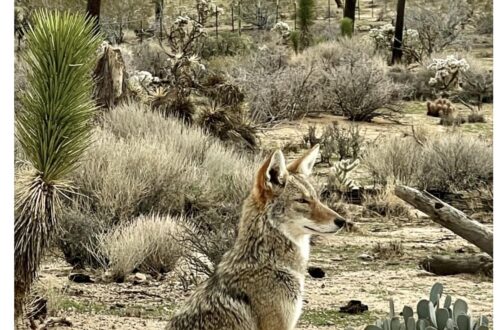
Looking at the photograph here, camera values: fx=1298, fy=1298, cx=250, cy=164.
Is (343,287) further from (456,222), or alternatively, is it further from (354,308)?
(456,222)

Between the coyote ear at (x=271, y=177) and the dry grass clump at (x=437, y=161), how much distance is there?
7.46ft

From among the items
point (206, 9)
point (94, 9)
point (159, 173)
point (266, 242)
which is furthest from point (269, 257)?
point (94, 9)

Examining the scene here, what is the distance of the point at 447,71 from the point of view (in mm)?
8977

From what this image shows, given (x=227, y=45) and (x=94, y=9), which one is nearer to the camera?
(x=94, y=9)

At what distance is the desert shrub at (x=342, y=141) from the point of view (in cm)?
837

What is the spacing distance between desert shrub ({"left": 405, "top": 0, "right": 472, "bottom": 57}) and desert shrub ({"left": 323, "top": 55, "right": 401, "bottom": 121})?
0.33 m

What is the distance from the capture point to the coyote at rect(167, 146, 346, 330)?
6238 millimetres

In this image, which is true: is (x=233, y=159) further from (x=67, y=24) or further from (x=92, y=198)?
(x=67, y=24)

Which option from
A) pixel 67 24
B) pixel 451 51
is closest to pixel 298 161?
pixel 67 24

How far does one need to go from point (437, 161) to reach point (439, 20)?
0.94 m

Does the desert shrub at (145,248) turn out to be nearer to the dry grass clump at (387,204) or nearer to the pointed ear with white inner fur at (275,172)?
the dry grass clump at (387,204)

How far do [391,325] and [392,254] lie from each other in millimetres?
1146

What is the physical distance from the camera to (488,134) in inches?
349

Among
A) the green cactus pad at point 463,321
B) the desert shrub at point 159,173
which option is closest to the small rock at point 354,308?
the desert shrub at point 159,173
